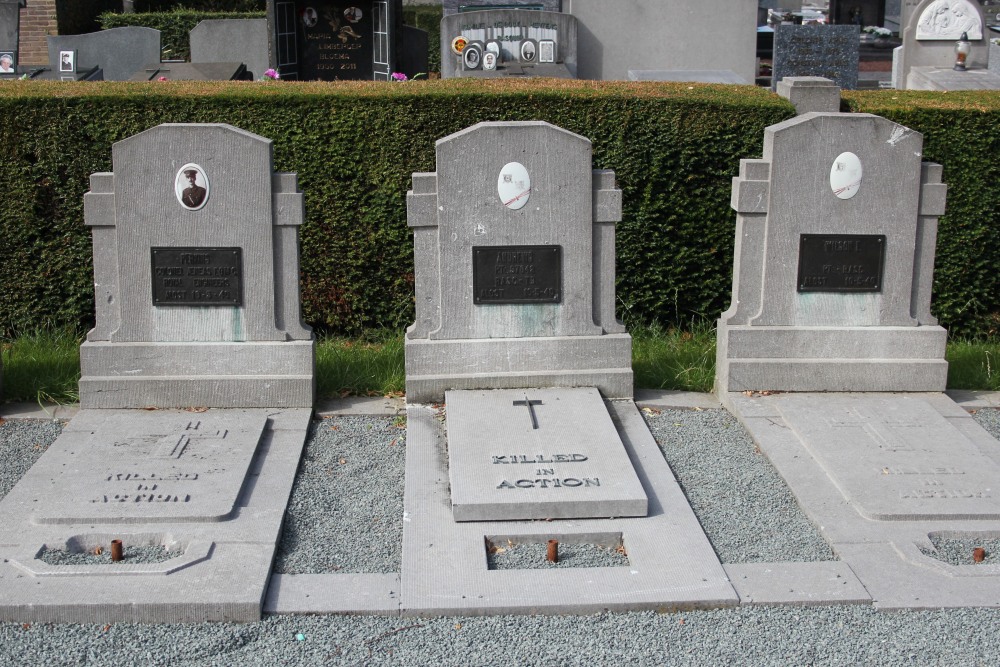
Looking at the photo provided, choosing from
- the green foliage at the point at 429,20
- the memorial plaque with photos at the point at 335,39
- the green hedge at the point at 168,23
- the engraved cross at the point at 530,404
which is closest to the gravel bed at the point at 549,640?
the engraved cross at the point at 530,404

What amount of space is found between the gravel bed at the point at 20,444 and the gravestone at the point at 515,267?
6.46ft

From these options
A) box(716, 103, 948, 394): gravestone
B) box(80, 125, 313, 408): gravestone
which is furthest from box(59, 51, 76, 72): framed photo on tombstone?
box(716, 103, 948, 394): gravestone

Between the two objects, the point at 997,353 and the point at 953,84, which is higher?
the point at 953,84

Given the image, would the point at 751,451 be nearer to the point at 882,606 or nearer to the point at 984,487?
the point at 984,487

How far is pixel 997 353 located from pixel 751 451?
269 cm

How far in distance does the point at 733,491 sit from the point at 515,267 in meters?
1.85

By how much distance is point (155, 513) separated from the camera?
197 inches

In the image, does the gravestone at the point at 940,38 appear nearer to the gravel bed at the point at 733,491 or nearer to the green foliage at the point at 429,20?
the green foliage at the point at 429,20

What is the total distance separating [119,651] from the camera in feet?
13.4

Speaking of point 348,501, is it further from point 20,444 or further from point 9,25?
point 9,25

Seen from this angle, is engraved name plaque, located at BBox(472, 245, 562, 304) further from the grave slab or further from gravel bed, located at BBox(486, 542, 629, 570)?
gravel bed, located at BBox(486, 542, 629, 570)

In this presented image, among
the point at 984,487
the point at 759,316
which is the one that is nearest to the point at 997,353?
the point at 759,316

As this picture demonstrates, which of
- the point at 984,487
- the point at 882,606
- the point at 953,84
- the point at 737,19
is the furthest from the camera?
the point at 737,19

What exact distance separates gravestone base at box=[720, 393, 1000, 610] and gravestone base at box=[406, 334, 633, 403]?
70cm
